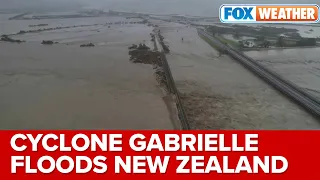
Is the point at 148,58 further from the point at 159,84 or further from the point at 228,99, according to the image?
the point at 228,99

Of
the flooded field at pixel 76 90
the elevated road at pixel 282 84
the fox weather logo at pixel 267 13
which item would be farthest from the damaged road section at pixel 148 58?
the elevated road at pixel 282 84

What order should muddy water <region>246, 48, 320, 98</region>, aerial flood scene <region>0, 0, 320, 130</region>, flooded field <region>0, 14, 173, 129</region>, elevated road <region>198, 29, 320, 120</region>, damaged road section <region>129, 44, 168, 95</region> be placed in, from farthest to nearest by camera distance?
damaged road section <region>129, 44, 168, 95</region> < muddy water <region>246, 48, 320, 98</region> < elevated road <region>198, 29, 320, 120</region> < aerial flood scene <region>0, 0, 320, 130</region> < flooded field <region>0, 14, 173, 129</region>

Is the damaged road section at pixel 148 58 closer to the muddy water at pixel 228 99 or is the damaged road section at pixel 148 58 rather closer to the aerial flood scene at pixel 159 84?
the aerial flood scene at pixel 159 84

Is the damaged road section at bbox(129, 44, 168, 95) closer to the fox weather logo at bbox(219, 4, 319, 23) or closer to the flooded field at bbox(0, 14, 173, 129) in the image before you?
the flooded field at bbox(0, 14, 173, 129)

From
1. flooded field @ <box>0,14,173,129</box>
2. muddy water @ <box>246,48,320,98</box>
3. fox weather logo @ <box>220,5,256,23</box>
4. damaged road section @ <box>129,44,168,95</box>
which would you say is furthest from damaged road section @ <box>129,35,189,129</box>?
muddy water @ <box>246,48,320,98</box>

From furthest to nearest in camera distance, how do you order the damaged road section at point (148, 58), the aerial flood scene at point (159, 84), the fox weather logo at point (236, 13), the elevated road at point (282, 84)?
the fox weather logo at point (236, 13) < the damaged road section at point (148, 58) < the elevated road at point (282, 84) < the aerial flood scene at point (159, 84)

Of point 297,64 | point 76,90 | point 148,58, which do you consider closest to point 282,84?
point 297,64
